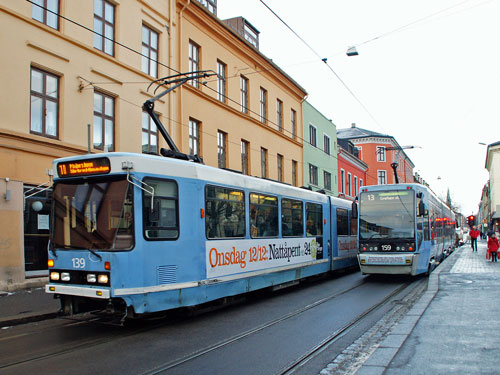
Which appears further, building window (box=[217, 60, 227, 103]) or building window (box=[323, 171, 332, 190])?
building window (box=[323, 171, 332, 190])

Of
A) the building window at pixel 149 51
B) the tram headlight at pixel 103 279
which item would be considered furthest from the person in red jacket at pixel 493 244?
the tram headlight at pixel 103 279

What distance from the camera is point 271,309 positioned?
991 cm

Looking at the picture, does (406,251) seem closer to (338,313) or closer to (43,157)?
(338,313)

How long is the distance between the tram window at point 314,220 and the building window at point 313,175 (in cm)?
1684

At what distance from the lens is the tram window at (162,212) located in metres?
7.59

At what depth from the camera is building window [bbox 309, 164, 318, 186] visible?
105 ft

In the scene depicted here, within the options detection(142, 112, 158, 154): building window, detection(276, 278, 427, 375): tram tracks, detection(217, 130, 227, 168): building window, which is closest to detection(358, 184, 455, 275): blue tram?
detection(276, 278, 427, 375): tram tracks

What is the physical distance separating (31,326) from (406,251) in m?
10.0

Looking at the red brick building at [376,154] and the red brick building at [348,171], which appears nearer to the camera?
the red brick building at [348,171]

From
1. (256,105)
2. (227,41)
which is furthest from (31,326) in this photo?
(256,105)

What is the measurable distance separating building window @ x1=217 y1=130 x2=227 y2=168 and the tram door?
364 inches

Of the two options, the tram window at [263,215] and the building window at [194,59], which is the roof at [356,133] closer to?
the building window at [194,59]

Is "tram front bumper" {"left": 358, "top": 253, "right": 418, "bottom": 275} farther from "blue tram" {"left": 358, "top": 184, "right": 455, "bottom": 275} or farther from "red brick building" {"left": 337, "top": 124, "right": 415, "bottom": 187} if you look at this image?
"red brick building" {"left": 337, "top": 124, "right": 415, "bottom": 187}

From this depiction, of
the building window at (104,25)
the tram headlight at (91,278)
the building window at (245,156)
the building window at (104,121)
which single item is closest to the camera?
the tram headlight at (91,278)
